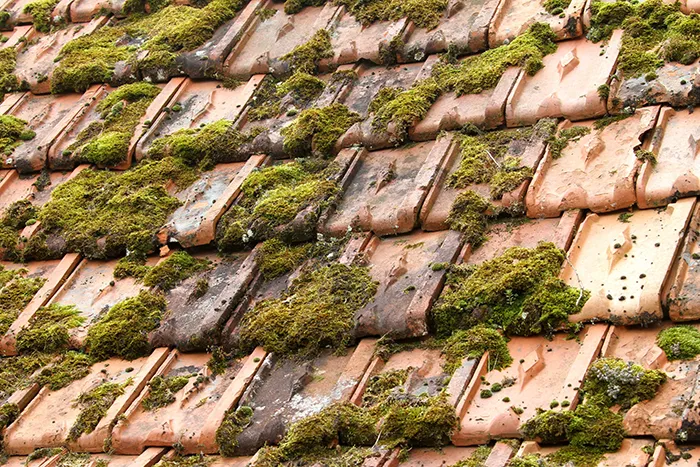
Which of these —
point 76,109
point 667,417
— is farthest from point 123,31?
point 667,417

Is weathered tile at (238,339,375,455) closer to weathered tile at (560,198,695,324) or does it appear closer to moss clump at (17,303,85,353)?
weathered tile at (560,198,695,324)

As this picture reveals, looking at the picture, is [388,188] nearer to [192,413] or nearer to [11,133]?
[192,413]

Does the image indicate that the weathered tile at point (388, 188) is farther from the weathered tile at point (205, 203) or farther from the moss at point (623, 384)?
the moss at point (623, 384)

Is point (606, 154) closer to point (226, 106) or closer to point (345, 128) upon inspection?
point (345, 128)

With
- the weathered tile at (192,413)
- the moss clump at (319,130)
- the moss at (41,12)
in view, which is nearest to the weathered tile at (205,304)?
the weathered tile at (192,413)

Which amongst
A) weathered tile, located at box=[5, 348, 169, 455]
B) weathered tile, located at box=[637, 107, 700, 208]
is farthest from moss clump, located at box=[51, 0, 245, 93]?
weathered tile, located at box=[637, 107, 700, 208]
